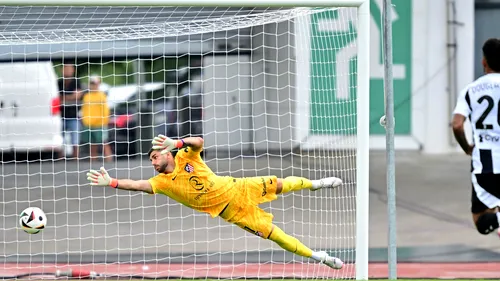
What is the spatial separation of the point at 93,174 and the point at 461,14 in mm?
11509

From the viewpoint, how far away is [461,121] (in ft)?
20.5

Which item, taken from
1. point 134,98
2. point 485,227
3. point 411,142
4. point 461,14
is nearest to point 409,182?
point 411,142

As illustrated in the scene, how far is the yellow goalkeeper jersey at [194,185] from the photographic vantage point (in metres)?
7.41

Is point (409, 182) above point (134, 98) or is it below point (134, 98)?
below

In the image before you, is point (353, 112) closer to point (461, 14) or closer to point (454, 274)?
point (454, 274)

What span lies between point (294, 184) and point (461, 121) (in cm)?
194

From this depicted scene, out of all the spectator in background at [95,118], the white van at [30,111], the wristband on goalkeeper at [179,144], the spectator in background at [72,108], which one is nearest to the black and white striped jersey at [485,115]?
the wristband on goalkeeper at [179,144]

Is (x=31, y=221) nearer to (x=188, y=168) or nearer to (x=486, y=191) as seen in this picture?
(x=188, y=168)

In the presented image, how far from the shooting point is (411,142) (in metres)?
17.2

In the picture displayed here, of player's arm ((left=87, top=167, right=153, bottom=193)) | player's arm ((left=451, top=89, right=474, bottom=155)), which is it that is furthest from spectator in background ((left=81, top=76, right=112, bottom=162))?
player's arm ((left=451, top=89, right=474, bottom=155))

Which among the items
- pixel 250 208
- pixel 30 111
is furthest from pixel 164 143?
pixel 30 111

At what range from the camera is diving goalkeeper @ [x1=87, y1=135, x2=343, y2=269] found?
24.2 feet

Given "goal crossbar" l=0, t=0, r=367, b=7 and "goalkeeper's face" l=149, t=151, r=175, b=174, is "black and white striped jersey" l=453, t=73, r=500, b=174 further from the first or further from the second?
"goalkeeper's face" l=149, t=151, r=175, b=174

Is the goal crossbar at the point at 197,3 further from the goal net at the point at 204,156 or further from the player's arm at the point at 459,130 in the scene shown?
the player's arm at the point at 459,130
